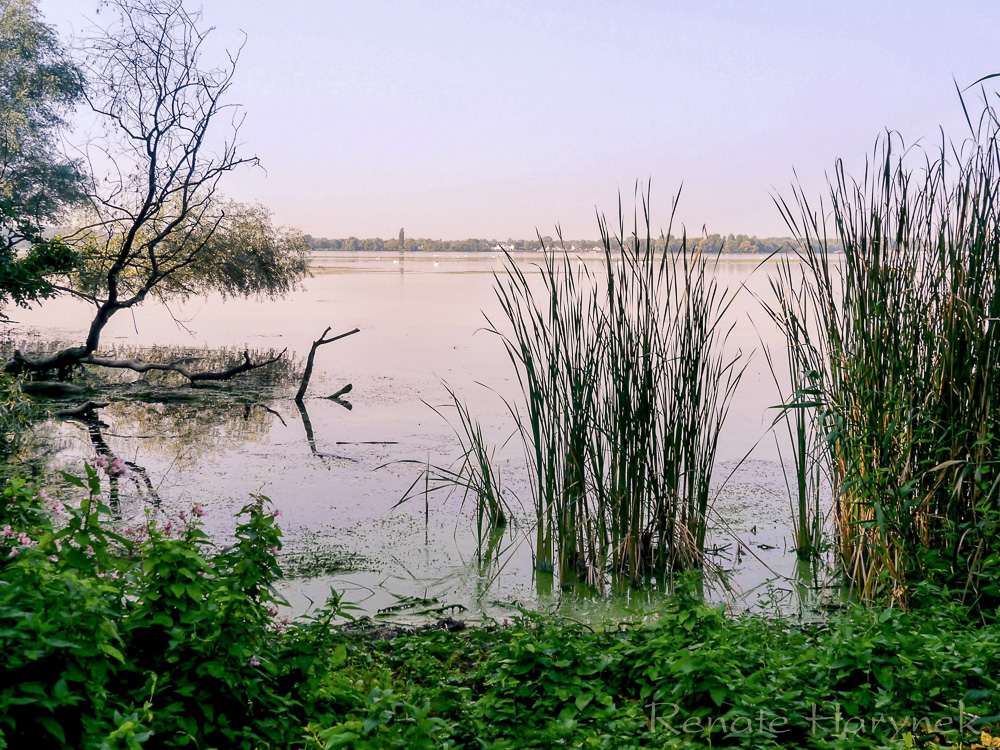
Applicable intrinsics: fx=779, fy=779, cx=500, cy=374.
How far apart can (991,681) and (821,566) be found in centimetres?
179

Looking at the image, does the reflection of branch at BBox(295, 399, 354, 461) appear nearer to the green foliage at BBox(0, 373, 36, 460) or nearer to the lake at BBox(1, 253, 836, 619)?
the lake at BBox(1, 253, 836, 619)

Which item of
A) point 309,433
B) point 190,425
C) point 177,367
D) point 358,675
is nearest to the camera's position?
point 358,675

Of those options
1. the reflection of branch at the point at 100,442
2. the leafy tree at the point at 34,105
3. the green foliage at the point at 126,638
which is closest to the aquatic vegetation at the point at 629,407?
the green foliage at the point at 126,638

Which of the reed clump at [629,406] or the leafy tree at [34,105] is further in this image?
the leafy tree at [34,105]

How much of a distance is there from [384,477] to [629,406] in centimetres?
233

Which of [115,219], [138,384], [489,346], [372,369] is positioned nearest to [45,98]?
[115,219]

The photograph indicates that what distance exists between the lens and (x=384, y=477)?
196 inches

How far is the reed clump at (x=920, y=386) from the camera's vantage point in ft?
8.28

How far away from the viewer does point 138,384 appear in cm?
811

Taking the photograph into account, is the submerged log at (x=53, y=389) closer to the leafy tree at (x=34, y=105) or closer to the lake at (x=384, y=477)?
the lake at (x=384, y=477)

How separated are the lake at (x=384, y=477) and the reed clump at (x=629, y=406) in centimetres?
18

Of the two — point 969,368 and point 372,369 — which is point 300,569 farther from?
point 372,369

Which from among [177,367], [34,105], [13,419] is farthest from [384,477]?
[34,105]

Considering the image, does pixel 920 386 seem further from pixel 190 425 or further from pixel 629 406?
pixel 190 425
